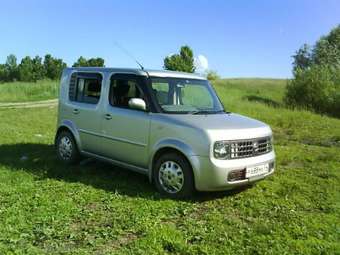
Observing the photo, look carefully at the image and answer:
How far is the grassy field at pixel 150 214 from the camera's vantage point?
4590 mm

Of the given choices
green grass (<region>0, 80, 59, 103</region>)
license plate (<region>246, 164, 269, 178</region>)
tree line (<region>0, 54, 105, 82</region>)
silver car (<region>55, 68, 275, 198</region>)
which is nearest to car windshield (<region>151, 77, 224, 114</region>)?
silver car (<region>55, 68, 275, 198</region>)

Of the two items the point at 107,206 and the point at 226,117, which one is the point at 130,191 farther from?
the point at 226,117

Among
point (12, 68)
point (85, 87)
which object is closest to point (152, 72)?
point (85, 87)

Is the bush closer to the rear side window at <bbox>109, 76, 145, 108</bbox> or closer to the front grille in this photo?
the front grille

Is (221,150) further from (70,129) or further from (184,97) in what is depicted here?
(70,129)

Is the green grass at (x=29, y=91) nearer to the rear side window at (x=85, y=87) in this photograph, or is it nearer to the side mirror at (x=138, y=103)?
the rear side window at (x=85, y=87)

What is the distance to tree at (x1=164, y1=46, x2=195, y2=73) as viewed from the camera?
172 ft

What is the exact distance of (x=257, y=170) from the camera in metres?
6.30

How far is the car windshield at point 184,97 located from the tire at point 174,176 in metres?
0.81

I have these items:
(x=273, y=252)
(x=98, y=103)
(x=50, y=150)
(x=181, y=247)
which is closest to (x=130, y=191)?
(x=98, y=103)

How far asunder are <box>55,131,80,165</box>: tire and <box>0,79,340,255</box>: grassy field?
0.18 metres

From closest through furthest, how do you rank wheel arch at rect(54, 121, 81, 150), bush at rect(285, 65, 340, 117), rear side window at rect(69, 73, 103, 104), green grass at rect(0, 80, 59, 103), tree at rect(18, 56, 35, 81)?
rear side window at rect(69, 73, 103, 104) → wheel arch at rect(54, 121, 81, 150) → bush at rect(285, 65, 340, 117) → green grass at rect(0, 80, 59, 103) → tree at rect(18, 56, 35, 81)

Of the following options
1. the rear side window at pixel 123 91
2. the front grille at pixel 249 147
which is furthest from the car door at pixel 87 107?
the front grille at pixel 249 147

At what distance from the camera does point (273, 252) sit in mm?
4484
